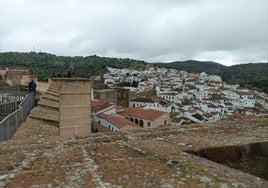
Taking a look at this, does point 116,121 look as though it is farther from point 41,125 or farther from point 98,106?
point 41,125

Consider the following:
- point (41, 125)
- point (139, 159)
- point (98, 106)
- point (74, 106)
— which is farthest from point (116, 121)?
point (139, 159)

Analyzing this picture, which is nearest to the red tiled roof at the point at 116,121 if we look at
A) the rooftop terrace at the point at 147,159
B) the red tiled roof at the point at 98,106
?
the red tiled roof at the point at 98,106

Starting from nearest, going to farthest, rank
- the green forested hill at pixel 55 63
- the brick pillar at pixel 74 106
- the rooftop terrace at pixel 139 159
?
1. the rooftop terrace at pixel 139 159
2. the brick pillar at pixel 74 106
3. the green forested hill at pixel 55 63

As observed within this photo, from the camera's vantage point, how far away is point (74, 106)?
236 inches

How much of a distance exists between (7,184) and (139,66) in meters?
146

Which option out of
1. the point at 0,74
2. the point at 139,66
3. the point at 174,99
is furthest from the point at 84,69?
the point at 0,74

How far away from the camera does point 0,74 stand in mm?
21594

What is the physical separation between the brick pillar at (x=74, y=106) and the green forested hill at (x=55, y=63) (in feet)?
90.0

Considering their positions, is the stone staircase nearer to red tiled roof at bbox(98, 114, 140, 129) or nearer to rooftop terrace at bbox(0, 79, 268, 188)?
rooftop terrace at bbox(0, 79, 268, 188)

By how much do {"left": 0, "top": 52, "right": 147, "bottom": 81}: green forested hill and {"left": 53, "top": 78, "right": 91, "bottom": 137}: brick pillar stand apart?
27445mm

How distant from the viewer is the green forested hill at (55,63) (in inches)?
2874

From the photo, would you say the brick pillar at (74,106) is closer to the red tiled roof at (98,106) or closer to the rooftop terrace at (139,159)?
the rooftop terrace at (139,159)

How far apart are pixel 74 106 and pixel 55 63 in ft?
294

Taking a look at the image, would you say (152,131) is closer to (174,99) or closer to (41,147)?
(41,147)
